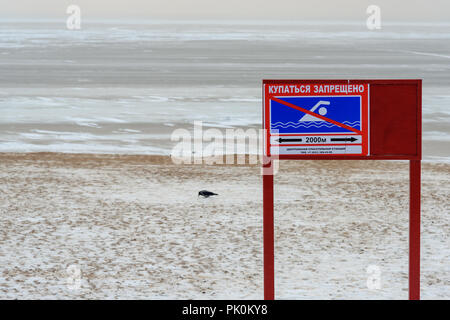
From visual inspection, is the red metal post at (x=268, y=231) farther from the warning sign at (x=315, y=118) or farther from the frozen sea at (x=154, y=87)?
the frozen sea at (x=154, y=87)

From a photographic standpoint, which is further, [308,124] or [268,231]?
[268,231]

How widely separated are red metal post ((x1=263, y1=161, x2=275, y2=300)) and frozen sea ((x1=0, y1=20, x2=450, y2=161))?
8.70 meters

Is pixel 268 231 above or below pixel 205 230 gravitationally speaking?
above

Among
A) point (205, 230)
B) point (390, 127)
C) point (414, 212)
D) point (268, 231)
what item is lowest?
point (205, 230)

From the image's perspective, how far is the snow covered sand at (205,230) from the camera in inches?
274

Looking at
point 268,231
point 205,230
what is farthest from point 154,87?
point 268,231

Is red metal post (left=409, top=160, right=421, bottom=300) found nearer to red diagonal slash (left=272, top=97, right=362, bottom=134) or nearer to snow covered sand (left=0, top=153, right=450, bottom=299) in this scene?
red diagonal slash (left=272, top=97, right=362, bottom=134)

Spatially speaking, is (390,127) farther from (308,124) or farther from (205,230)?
(205,230)

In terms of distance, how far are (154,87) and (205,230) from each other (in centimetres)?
1964

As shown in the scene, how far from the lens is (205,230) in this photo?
8.80m

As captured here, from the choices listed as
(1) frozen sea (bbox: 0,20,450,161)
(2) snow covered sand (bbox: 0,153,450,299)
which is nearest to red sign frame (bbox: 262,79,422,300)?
(2) snow covered sand (bbox: 0,153,450,299)

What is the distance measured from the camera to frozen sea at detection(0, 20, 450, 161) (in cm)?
1644

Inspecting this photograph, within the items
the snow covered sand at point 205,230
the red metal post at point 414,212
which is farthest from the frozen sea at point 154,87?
the red metal post at point 414,212
